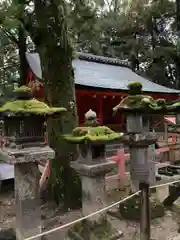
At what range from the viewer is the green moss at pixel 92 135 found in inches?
127

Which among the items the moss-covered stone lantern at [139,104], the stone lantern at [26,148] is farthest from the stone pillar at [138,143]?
the stone lantern at [26,148]

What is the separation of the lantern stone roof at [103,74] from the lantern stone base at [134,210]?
5375 mm

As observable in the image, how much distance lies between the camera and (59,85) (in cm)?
490

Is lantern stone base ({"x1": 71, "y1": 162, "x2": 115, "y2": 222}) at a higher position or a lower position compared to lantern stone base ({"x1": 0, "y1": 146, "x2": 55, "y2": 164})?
lower

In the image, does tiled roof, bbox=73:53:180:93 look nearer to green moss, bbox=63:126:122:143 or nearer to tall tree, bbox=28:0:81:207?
tall tree, bbox=28:0:81:207

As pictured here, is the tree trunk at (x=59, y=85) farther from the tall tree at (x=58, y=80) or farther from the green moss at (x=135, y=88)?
the green moss at (x=135, y=88)

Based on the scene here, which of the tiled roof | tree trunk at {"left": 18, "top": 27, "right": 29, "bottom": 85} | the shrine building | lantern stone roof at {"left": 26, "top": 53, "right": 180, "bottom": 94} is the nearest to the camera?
the shrine building

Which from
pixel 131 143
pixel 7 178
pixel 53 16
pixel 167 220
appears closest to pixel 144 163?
pixel 131 143

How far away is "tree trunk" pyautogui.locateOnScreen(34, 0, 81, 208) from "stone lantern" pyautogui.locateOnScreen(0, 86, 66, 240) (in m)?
1.38

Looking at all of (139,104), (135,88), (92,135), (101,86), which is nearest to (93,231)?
(92,135)

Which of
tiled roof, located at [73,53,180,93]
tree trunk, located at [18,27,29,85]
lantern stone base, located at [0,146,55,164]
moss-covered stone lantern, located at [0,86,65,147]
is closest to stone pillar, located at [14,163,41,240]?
lantern stone base, located at [0,146,55,164]

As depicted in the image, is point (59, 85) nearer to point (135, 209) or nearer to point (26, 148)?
point (26, 148)

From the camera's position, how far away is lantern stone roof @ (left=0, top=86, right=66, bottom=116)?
3.05 meters

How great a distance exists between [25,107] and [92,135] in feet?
3.04
